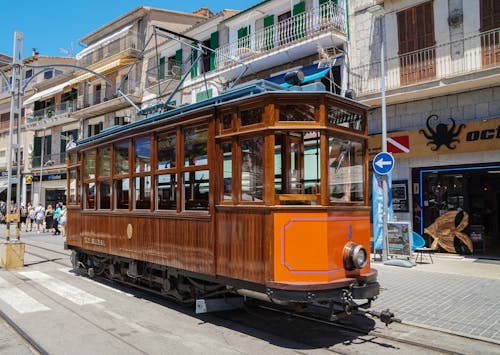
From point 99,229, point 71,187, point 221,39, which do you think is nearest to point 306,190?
point 99,229

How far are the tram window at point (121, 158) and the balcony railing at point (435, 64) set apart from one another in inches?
356

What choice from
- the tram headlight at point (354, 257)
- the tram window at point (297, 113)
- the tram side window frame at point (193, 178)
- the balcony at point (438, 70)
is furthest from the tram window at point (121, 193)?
the balcony at point (438, 70)

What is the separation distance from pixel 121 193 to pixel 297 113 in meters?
4.13

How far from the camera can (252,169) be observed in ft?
18.1

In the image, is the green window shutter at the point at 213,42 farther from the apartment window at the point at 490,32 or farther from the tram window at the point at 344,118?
the tram window at the point at 344,118

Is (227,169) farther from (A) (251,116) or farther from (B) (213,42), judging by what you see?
(B) (213,42)

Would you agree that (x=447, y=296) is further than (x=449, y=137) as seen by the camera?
No

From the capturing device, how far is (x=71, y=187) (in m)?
10.3

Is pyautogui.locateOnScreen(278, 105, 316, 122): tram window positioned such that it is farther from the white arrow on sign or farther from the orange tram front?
the white arrow on sign

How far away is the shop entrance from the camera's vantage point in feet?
42.1

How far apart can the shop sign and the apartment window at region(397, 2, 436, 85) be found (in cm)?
151

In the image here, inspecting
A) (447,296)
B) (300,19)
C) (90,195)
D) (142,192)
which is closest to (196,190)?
(142,192)

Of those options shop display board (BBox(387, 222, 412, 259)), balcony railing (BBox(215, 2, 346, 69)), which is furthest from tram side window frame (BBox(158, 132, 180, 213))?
balcony railing (BBox(215, 2, 346, 69))

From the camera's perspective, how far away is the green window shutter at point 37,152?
36700mm
